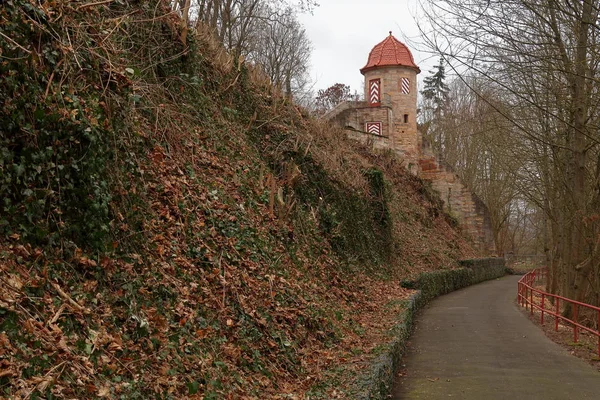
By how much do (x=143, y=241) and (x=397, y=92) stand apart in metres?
29.3

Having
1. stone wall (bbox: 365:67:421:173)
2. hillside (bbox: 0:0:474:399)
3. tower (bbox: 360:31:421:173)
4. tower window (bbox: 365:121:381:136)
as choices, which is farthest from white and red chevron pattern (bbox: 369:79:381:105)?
hillside (bbox: 0:0:474:399)

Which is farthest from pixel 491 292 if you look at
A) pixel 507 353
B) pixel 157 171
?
pixel 157 171

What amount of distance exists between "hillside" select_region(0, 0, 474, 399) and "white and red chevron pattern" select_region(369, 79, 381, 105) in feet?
Result: 72.9

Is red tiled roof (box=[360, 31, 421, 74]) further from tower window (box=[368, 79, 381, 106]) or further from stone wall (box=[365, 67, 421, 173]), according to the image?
tower window (box=[368, 79, 381, 106])

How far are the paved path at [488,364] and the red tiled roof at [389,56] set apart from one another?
2059 cm

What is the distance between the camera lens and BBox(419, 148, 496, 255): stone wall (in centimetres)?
3481

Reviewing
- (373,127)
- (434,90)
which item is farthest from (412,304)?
(434,90)

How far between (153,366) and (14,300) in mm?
1327

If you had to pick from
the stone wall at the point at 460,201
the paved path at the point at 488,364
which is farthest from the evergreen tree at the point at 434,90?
the paved path at the point at 488,364

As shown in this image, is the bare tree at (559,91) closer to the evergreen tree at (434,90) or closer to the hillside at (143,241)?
the hillside at (143,241)

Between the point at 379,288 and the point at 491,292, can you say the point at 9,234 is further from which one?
the point at 491,292

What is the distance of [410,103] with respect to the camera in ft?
110

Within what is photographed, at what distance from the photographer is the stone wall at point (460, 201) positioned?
34.8m

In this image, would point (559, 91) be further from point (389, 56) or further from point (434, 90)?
point (434, 90)
